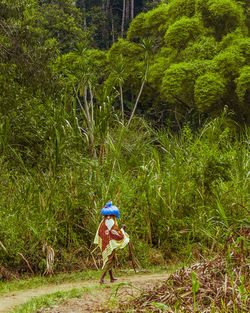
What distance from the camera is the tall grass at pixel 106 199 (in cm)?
786

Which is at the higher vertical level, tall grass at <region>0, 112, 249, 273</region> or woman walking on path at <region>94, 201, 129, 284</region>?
woman walking on path at <region>94, 201, 129, 284</region>

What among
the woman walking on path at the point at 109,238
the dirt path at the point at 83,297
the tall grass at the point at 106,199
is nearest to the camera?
the dirt path at the point at 83,297

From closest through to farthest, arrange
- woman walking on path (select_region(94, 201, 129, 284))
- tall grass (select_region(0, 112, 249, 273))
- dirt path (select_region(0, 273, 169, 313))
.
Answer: dirt path (select_region(0, 273, 169, 313))
woman walking on path (select_region(94, 201, 129, 284))
tall grass (select_region(0, 112, 249, 273))

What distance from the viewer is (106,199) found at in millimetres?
8336

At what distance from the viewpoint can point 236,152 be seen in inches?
372

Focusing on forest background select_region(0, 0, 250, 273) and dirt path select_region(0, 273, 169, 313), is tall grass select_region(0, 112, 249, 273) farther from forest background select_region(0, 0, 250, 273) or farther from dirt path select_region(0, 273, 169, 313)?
dirt path select_region(0, 273, 169, 313)

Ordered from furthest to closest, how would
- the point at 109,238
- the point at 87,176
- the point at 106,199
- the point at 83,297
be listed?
the point at 87,176, the point at 106,199, the point at 109,238, the point at 83,297

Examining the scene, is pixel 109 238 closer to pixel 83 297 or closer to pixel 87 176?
pixel 83 297

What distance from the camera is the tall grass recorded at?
25.8 feet

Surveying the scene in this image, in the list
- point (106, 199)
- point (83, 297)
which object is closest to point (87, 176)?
point (106, 199)

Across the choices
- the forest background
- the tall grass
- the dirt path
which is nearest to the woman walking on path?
the dirt path

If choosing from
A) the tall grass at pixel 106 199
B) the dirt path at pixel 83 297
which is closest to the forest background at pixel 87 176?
the tall grass at pixel 106 199

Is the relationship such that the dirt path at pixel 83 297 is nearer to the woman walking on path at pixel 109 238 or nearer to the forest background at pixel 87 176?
the woman walking on path at pixel 109 238

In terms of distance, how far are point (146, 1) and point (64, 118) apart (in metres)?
26.1
